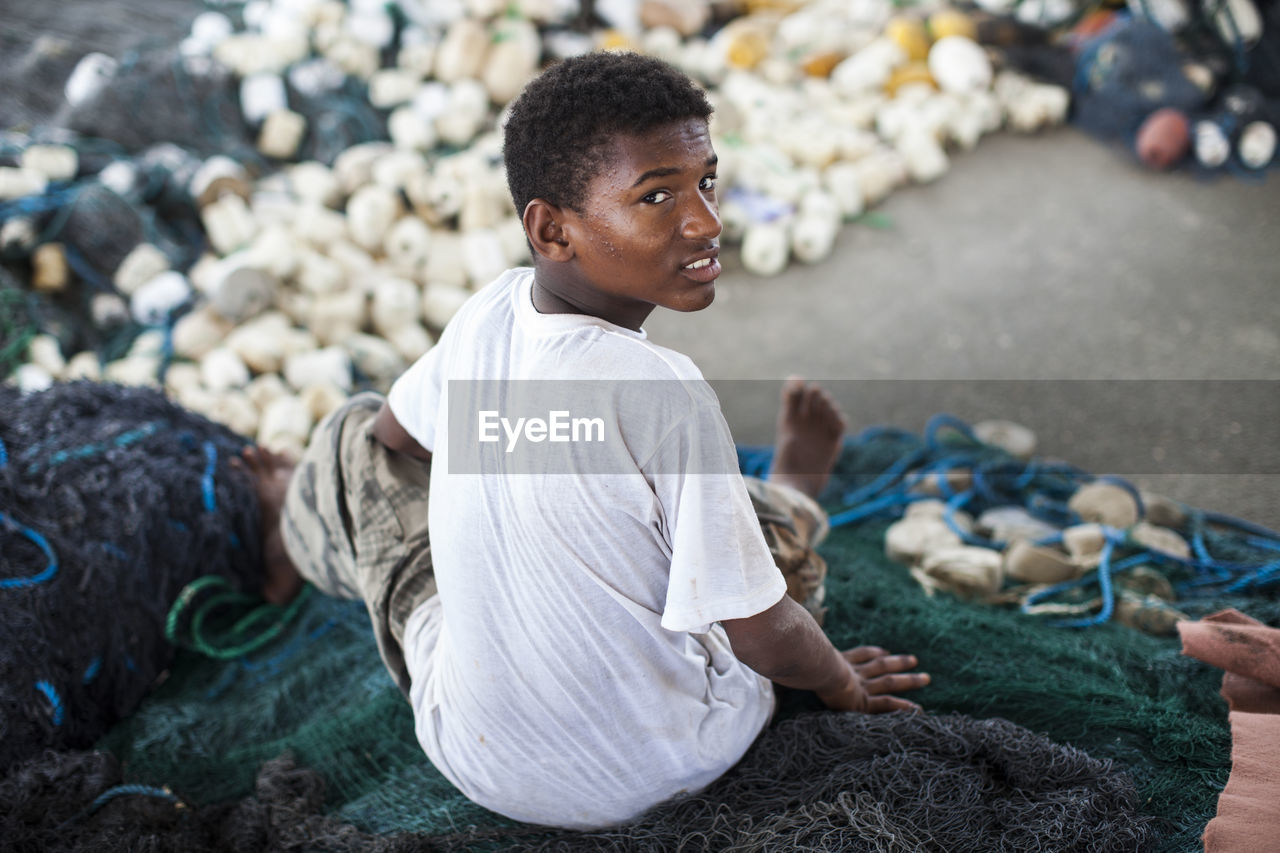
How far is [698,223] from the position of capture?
1183 mm

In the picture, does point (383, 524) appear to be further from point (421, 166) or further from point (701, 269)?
point (421, 166)

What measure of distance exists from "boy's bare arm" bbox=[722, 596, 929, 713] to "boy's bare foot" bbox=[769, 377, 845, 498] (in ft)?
1.76

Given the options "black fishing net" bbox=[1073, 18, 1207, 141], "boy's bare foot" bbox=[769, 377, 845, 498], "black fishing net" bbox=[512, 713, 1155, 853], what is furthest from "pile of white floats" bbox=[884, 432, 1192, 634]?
"black fishing net" bbox=[1073, 18, 1207, 141]

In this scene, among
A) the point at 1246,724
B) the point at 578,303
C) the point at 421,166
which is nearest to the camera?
the point at 578,303

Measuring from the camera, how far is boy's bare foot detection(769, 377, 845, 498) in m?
2.29

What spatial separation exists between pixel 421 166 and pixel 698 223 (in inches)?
124

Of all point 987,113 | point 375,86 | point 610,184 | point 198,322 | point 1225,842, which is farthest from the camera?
point 987,113

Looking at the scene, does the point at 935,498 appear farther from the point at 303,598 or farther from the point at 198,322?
the point at 198,322

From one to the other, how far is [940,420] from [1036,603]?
0.93 metres

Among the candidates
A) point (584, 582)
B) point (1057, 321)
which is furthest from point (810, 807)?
point (1057, 321)

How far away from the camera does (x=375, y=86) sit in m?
4.47

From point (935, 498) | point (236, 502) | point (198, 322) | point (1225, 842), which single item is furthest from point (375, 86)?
point (1225, 842)

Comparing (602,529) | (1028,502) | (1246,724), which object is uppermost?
(602,529)

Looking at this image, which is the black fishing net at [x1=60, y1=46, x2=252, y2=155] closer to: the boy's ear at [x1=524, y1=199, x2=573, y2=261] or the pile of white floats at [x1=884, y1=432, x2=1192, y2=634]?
the pile of white floats at [x1=884, y1=432, x2=1192, y2=634]
